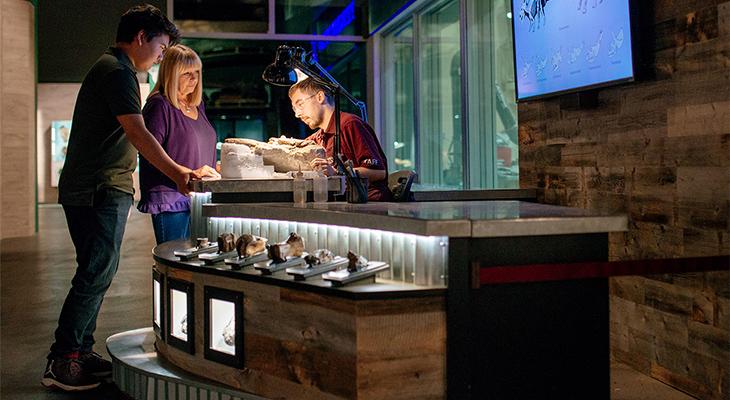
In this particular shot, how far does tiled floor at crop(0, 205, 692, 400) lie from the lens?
3627 mm

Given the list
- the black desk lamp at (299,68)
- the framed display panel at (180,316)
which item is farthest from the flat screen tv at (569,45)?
the framed display panel at (180,316)

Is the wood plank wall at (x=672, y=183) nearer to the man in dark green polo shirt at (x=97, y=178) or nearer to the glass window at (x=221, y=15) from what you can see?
the man in dark green polo shirt at (x=97, y=178)

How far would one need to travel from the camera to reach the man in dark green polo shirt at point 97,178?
357 centimetres

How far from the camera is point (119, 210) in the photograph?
3.65 m

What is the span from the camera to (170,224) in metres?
3.84

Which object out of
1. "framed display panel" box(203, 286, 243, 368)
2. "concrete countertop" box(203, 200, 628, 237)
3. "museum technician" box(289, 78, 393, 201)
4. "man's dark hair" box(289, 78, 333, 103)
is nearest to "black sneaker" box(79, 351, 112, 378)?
"framed display panel" box(203, 286, 243, 368)

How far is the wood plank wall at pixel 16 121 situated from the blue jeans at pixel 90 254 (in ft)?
26.9

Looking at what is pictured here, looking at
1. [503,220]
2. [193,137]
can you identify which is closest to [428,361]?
[503,220]

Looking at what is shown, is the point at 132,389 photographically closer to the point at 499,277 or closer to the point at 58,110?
the point at 499,277

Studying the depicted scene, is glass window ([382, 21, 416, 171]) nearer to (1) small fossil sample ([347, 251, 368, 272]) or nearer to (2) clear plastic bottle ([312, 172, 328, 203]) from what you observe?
(2) clear plastic bottle ([312, 172, 328, 203])

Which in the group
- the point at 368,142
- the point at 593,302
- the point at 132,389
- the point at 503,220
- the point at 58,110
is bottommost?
the point at 132,389

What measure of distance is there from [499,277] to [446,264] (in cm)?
15

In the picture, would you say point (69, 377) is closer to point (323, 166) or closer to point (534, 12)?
point (323, 166)

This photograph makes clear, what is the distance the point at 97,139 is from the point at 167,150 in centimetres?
30
